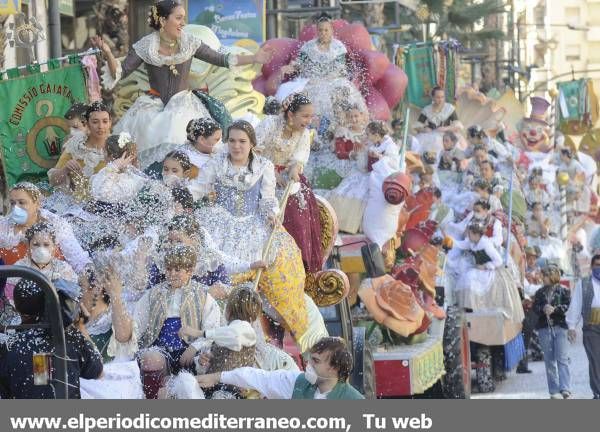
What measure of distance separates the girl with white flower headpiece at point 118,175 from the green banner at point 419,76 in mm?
13129

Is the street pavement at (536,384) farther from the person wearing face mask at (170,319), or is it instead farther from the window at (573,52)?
the window at (573,52)

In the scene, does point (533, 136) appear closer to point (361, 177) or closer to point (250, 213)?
point (361, 177)

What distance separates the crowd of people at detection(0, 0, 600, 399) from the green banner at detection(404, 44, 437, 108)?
7702 millimetres

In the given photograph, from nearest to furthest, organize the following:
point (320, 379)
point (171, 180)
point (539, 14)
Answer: point (320, 379), point (171, 180), point (539, 14)

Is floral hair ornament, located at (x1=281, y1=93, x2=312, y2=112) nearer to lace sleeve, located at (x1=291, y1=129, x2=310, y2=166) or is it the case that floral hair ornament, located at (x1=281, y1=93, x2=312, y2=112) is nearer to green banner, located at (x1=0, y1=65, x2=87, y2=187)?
lace sleeve, located at (x1=291, y1=129, x2=310, y2=166)

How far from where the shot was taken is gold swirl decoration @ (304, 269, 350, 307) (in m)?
12.7

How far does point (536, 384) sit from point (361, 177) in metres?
5.56

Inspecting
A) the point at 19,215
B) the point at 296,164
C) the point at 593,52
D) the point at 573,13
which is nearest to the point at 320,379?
the point at 19,215

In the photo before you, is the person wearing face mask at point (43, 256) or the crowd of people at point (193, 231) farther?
the person wearing face mask at point (43, 256)

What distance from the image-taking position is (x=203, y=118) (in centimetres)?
1288

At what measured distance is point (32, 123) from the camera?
45.5ft

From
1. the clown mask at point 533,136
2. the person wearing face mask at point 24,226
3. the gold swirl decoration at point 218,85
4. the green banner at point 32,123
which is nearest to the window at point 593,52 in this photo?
the clown mask at point 533,136

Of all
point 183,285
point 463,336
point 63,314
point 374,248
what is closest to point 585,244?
point 463,336

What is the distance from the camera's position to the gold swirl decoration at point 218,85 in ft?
48.0
